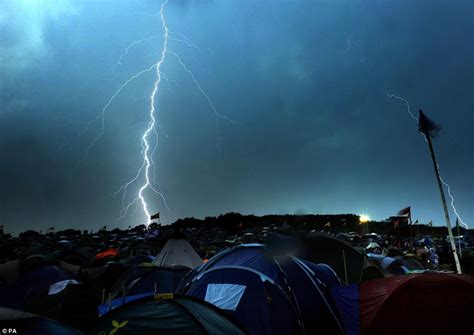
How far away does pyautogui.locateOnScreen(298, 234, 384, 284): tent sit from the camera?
37.9 ft

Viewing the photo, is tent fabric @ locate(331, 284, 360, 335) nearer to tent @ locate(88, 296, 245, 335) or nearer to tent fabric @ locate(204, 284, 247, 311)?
tent fabric @ locate(204, 284, 247, 311)

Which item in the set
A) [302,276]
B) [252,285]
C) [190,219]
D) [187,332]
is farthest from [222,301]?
[190,219]

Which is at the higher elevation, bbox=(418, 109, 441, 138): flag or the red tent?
bbox=(418, 109, 441, 138): flag

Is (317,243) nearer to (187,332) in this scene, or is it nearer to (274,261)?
(274,261)

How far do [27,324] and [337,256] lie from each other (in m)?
10.2

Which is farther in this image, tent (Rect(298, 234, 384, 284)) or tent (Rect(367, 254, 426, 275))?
tent (Rect(367, 254, 426, 275))

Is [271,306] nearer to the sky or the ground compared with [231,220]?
nearer to the ground

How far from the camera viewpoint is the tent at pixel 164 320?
4430 millimetres

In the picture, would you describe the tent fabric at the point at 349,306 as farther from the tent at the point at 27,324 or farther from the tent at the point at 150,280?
the tent at the point at 150,280

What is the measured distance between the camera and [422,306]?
19.6 ft

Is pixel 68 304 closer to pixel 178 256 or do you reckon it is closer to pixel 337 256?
pixel 178 256

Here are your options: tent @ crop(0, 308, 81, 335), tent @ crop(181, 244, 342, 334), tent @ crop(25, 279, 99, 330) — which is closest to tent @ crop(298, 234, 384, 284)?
tent @ crop(181, 244, 342, 334)

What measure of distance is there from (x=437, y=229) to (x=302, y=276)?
86269 millimetres

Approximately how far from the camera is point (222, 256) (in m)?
7.99
